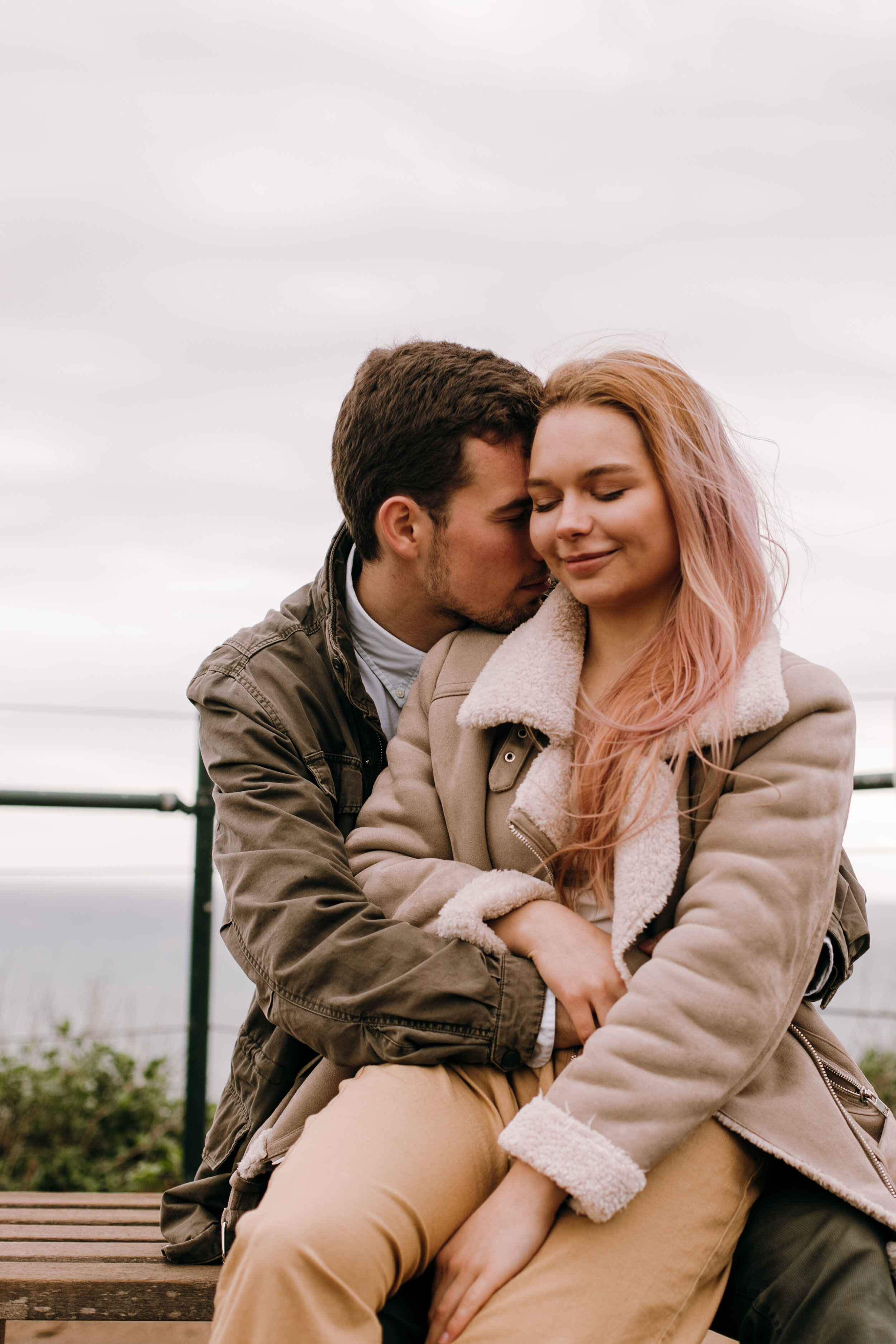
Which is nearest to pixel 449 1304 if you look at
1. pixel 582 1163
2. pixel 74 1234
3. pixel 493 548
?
pixel 582 1163

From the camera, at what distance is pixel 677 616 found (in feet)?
6.09

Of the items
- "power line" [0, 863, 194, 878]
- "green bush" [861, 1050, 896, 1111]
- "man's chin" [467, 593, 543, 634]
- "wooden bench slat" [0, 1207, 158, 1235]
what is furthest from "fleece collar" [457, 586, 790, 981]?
"green bush" [861, 1050, 896, 1111]

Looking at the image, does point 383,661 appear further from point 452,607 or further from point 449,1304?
point 449,1304

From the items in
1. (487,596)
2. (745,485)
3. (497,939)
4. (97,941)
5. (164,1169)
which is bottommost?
(97,941)

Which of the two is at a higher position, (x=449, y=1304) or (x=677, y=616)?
(x=677, y=616)

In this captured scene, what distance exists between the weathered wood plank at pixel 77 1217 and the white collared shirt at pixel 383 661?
1.12 m

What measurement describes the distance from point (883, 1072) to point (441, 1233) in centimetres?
328

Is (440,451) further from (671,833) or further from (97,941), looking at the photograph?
(97,941)

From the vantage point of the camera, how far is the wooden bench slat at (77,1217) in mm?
2268

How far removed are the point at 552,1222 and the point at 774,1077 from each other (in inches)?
15.3

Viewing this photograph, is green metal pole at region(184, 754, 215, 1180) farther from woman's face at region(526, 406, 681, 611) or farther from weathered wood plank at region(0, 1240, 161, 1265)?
woman's face at region(526, 406, 681, 611)

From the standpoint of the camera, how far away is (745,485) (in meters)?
1.94

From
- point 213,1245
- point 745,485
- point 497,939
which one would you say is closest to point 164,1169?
point 213,1245

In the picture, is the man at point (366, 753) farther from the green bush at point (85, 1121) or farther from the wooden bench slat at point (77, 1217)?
the green bush at point (85, 1121)
